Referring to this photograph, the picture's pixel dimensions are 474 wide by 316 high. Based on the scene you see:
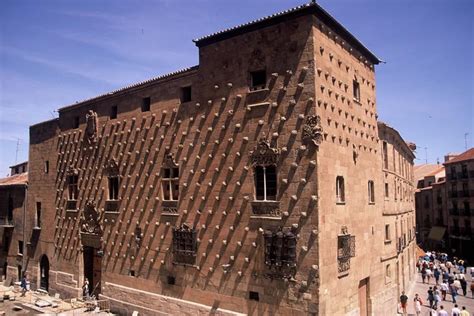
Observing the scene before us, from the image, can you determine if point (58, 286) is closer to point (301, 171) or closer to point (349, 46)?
point (301, 171)

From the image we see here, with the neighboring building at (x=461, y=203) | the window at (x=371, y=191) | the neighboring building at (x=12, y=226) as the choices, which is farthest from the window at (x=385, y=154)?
the neighboring building at (x=461, y=203)

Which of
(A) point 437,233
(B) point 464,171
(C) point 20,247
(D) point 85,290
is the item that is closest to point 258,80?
(D) point 85,290

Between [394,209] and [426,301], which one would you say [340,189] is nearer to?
[394,209]

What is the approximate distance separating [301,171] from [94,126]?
12073mm

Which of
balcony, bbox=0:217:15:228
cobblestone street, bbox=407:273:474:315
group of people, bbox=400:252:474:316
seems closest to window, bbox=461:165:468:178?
group of people, bbox=400:252:474:316

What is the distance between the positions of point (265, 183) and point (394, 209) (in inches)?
426

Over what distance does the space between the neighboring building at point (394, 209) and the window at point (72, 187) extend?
15.3 metres

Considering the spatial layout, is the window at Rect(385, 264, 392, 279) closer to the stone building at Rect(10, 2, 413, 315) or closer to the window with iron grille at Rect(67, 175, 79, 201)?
the stone building at Rect(10, 2, 413, 315)

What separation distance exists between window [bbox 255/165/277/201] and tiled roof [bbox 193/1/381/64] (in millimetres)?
4899

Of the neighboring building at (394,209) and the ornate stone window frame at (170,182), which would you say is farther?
the neighboring building at (394,209)

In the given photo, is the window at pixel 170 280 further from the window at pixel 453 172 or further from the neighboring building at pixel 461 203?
the window at pixel 453 172

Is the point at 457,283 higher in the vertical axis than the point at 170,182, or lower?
lower

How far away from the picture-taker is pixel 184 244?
585 inches

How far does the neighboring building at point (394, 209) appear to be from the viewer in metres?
18.1
